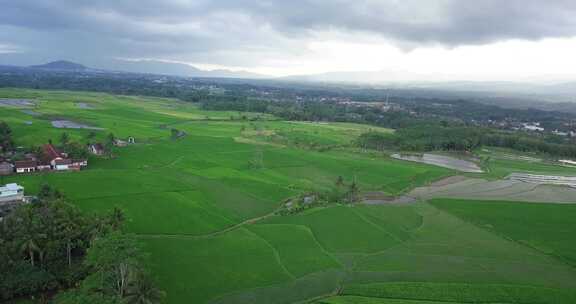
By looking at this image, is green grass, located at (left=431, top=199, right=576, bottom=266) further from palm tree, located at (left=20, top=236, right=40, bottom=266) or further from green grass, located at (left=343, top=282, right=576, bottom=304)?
palm tree, located at (left=20, top=236, right=40, bottom=266)

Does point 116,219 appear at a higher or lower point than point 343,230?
higher

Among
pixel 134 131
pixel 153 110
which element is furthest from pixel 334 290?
pixel 153 110

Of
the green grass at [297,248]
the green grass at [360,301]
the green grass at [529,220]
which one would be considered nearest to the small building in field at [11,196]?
the green grass at [297,248]

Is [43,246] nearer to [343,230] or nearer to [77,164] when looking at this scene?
[343,230]

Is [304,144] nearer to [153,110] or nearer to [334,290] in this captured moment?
[334,290]

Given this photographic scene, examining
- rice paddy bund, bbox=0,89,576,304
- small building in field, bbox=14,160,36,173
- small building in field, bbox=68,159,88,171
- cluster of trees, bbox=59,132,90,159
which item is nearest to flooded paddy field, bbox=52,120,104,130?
rice paddy bund, bbox=0,89,576,304

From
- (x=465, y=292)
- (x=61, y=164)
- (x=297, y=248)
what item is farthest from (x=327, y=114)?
(x=465, y=292)

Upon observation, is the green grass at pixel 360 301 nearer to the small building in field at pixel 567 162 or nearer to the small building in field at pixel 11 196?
the small building in field at pixel 11 196
